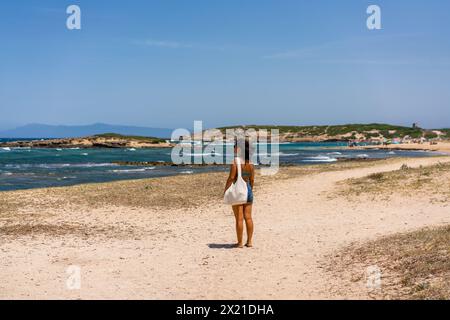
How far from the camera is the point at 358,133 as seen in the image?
553ft

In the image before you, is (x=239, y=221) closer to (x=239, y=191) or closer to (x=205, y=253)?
(x=239, y=191)

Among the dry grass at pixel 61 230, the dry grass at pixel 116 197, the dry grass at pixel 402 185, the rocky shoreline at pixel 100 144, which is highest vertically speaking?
the dry grass at pixel 402 185

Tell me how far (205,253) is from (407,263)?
452 centimetres

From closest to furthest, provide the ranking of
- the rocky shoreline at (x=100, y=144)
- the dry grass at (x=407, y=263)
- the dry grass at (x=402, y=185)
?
the dry grass at (x=407, y=263), the dry grass at (x=402, y=185), the rocky shoreline at (x=100, y=144)

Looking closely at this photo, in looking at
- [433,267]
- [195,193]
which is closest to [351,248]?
[433,267]

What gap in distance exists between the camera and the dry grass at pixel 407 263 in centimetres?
788

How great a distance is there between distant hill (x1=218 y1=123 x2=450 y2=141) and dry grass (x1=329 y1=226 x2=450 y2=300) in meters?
140

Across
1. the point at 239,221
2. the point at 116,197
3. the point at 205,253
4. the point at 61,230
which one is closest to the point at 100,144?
the point at 116,197

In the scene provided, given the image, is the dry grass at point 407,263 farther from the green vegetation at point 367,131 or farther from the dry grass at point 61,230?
the green vegetation at point 367,131

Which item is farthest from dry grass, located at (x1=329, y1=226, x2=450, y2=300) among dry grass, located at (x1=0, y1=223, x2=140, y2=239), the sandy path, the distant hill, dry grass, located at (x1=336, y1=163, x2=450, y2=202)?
the distant hill

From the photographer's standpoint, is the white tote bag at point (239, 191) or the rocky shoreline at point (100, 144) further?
the rocky shoreline at point (100, 144)

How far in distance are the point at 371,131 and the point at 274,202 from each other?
507ft

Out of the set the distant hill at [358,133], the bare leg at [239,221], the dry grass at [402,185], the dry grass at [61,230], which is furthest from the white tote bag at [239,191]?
the distant hill at [358,133]

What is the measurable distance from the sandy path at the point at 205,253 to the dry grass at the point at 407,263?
56cm
